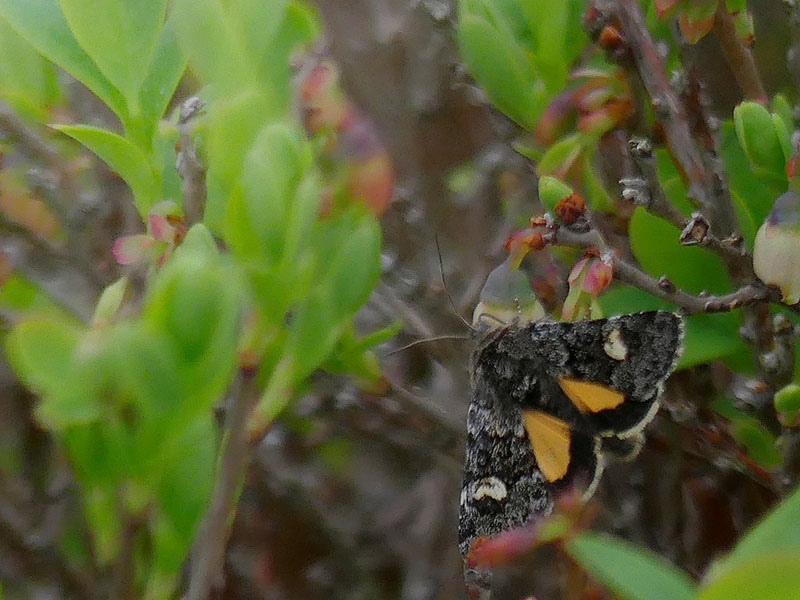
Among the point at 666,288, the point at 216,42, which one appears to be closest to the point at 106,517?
the point at 216,42

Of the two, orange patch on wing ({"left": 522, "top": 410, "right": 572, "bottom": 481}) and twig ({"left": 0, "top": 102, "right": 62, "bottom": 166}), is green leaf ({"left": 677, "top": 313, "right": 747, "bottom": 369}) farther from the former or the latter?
twig ({"left": 0, "top": 102, "right": 62, "bottom": 166})

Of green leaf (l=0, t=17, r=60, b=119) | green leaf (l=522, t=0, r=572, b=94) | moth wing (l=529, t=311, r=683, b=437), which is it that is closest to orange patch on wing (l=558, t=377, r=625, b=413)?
moth wing (l=529, t=311, r=683, b=437)

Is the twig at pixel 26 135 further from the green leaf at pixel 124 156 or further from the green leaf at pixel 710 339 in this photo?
the green leaf at pixel 710 339

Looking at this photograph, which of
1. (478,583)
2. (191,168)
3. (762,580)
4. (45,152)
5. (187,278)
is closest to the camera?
(762,580)

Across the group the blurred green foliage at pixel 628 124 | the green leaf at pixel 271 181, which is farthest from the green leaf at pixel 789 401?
the green leaf at pixel 271 181

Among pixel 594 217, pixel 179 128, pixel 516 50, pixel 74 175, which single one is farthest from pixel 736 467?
pixel 74 175

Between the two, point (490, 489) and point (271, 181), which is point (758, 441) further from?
point (271, 181)
